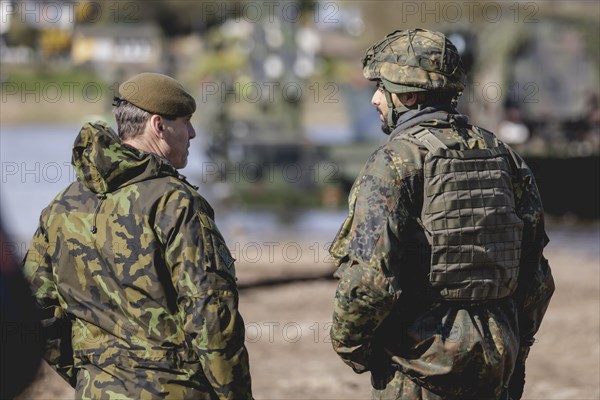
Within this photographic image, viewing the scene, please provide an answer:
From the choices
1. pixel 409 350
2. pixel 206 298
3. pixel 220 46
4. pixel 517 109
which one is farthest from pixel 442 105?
pixel 220 46

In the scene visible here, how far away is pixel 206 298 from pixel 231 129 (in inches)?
645

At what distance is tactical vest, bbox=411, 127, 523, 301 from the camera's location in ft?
12.3

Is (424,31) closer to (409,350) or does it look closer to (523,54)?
(409,350)

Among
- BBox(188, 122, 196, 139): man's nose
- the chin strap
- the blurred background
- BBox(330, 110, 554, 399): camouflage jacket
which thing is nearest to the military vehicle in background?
the blurred background

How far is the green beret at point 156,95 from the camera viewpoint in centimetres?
357

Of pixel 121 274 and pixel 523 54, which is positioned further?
pixel 523 54

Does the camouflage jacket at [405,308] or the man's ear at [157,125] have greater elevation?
the man's ear at [157,125]

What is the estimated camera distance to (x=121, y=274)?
3473 mm

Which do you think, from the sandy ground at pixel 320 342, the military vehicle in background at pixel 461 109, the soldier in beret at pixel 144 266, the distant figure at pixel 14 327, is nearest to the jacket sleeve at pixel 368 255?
the soldier in beret at pixel 144 266

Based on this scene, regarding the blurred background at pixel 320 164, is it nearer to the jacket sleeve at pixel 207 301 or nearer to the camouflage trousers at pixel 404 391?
the camouflage trousers at pixel 404 391

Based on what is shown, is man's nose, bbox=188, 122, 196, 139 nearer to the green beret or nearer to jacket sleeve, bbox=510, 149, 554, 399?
the green beret

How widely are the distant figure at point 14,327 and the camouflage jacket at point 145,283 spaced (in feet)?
2.56

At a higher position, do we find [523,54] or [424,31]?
[424,31]

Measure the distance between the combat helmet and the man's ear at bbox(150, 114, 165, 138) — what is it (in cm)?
82
